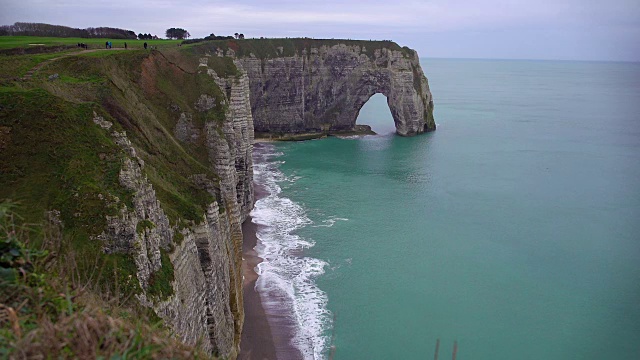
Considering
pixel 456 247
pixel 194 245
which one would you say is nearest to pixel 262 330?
Answer: pixel 194 245

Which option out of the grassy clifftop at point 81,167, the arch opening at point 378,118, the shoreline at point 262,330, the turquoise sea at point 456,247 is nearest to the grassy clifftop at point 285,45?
the arch opening at point 378,118

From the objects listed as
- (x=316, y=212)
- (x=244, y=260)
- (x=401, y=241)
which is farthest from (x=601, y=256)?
(x=244, y=260)

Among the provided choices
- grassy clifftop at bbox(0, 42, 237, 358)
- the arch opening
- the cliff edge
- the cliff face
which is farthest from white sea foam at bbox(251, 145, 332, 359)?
the arch opening

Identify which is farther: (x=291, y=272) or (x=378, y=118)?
(x=378, y=118)

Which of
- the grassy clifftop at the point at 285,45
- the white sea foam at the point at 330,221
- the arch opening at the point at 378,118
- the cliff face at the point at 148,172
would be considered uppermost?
the grassy clifftop at the point at 285,45

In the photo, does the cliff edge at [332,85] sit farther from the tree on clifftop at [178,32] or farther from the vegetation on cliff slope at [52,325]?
the vegetation on cliff slope at [52,325]

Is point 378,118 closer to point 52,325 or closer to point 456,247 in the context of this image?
point 456,247
